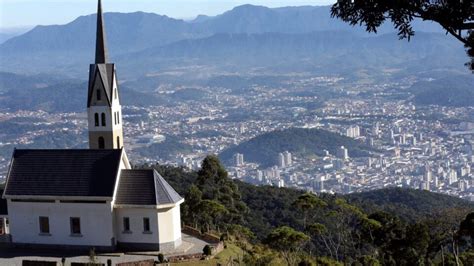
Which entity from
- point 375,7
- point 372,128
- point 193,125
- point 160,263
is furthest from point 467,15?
point 193,125

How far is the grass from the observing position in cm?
2558

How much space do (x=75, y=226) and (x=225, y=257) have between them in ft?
18.9

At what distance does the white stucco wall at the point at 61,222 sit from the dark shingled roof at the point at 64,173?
1.63 feet

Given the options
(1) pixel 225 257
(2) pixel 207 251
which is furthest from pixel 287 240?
(2) pixel 207 251

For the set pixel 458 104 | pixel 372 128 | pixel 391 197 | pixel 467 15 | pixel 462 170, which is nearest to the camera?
pixel 467 15

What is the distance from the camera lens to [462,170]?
12006cm

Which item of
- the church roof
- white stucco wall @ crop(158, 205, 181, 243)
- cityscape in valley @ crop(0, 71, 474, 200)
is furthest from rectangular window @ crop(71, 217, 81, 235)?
cityscape in valley @ crop(0, 71, 474, 200)

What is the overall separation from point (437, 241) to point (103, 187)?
12.0 m

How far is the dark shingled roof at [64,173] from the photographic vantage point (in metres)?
28.0

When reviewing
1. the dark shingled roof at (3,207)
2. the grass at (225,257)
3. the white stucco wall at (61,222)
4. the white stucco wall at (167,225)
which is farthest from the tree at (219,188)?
the dark shingled roof at (3,207)

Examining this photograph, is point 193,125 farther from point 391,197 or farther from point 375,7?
point 375,7

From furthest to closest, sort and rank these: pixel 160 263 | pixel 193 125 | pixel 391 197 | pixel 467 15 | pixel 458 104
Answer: pixel 458 104 → pixel 193 125 → pixel 391 197 → pixel 160 263 → pixel 467 15

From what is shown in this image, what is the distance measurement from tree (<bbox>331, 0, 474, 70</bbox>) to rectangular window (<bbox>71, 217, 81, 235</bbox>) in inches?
751

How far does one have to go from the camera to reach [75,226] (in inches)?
1108
